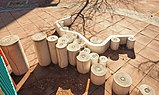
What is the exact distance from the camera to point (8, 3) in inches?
385

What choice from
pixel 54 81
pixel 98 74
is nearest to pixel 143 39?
pixel 98 74

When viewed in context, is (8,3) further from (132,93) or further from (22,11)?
(132,93)

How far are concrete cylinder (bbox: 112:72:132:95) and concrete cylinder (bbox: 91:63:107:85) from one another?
34 centimetres

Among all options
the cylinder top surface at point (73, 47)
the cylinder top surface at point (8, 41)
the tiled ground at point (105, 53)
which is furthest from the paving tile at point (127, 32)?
the cylinder top surface at point (8, 41)

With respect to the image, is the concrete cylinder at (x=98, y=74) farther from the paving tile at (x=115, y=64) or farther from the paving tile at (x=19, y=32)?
the paving tile at (x=19, y=32)

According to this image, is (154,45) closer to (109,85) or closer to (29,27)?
(109,85)

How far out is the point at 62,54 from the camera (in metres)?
4.38

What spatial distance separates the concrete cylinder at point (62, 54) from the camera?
4277 mm

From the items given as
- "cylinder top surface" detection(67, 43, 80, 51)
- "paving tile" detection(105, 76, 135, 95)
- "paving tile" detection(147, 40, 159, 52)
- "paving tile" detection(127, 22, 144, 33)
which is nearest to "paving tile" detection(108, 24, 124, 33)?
"paving tile" detection(127, 22, 144, 33)

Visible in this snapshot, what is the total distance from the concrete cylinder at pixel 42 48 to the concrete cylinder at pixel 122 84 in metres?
2.18

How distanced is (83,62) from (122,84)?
1179mm

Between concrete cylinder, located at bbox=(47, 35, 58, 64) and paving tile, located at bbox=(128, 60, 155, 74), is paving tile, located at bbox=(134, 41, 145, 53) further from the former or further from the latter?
concrete cylinder, located at bbox=(47, 35, 58, 64)

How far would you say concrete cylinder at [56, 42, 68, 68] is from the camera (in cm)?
428

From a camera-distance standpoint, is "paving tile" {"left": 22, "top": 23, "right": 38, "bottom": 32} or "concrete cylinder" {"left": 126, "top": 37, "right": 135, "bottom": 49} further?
"paving tile" {"left": 22, "top": 23, "right": 38, "bottom": 32}
